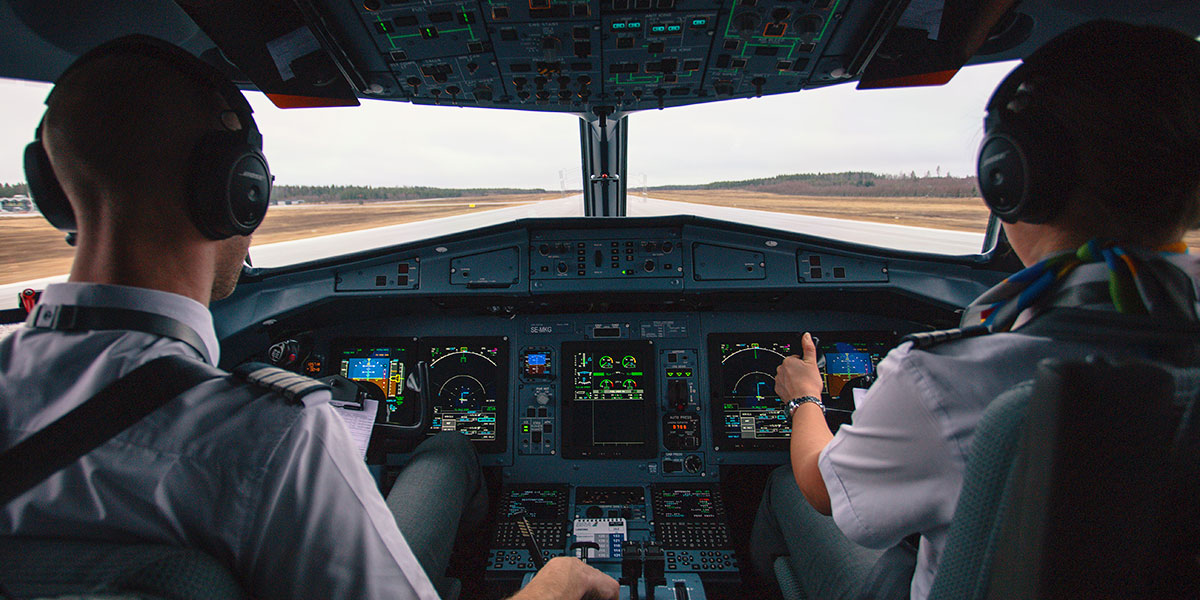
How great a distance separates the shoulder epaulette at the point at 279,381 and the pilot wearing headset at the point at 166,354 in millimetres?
12

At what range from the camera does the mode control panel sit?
2.56 metres

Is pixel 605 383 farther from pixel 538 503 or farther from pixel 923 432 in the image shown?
pixel 923 432

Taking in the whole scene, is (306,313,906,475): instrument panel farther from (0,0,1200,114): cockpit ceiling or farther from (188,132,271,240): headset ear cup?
(188,132,271,240): headset ear cup

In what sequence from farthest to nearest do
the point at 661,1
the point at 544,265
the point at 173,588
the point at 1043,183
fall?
the point at 544,265, the point at 661,1, the point at 1043,183, the point at 173,588

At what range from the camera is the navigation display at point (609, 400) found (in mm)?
2592

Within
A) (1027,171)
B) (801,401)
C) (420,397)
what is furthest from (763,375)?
(1027,171)

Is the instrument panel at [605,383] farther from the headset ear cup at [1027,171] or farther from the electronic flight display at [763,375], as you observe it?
the headset ear cup at [1027,171]

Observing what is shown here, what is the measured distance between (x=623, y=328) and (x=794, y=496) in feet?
4.02

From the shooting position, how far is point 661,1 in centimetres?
152

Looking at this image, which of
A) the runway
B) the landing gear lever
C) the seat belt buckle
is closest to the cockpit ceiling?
the runway

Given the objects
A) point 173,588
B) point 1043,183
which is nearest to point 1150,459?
point 1043,183

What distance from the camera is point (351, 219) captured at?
4270 mm

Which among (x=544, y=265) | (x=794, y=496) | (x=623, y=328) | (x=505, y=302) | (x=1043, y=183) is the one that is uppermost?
(x=1043, y=183)

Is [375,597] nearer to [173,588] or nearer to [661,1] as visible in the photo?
[173,588]
